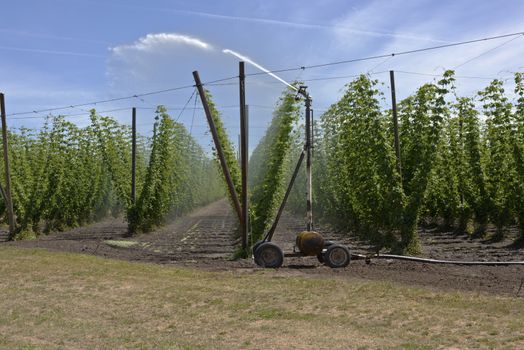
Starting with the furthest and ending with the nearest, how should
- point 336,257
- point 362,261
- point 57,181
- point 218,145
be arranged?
1. point 57,181
2. point 218,145
3. point 362,261
4. point 336,257

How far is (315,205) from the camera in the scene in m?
36.2

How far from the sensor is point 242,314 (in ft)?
31.3

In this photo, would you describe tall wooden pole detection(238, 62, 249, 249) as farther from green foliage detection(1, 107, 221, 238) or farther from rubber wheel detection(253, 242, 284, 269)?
green foliage detection(1, 107, 221, 238)

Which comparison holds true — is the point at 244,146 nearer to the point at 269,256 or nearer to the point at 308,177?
the point at 308,177

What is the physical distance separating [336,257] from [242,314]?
6.12 meters

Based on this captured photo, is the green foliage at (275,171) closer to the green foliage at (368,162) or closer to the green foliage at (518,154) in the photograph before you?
the green foliage at (368,162)

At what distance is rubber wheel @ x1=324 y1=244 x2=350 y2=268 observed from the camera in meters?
15.2

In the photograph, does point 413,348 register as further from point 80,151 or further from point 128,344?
point 80,151

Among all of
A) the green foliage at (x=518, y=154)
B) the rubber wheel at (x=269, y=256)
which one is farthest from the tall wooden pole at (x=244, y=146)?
the green foliage at (x=518, y=154)

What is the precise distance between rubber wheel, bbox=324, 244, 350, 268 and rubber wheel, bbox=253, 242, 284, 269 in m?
1.24

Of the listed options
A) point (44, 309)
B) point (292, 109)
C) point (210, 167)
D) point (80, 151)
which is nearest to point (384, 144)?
point (292, 109)

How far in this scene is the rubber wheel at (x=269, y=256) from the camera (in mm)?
15570

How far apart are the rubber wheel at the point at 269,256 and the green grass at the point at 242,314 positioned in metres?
1.60

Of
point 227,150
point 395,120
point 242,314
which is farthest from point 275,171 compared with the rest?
point 242,314
